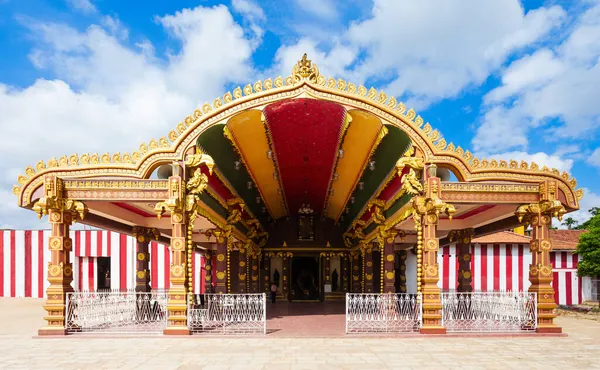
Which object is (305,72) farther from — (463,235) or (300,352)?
(463,235)

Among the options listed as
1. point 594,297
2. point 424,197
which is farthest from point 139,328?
point 594,297

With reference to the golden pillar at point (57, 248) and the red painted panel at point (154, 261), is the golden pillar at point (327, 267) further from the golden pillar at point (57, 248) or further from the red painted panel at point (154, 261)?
the golden pillar at point (57, 248)

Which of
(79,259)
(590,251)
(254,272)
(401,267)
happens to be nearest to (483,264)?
(401,267)

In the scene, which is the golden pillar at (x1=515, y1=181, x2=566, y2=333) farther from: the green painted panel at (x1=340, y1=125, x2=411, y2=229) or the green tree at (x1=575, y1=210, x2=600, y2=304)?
the green tree at (x1=575, y1=210, x2=600, y2=304)

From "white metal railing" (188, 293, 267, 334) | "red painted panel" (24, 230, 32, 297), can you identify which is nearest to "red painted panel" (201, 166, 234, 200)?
"white metal railing" (188, 293, 267, 334)

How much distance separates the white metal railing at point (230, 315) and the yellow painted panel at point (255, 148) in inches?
189

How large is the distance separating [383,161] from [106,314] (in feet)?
32.0

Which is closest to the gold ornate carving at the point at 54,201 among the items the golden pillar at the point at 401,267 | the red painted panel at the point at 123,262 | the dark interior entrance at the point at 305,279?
the dark interior entrance at the point at 305,279

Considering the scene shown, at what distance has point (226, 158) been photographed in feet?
49.9

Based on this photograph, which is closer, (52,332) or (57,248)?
(52,332)

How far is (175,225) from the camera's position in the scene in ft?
40.7

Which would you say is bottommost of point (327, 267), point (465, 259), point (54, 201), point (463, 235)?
point (327, 267)

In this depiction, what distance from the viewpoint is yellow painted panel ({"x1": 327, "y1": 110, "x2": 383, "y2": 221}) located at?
43.4 feet

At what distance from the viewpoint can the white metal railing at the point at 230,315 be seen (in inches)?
488
